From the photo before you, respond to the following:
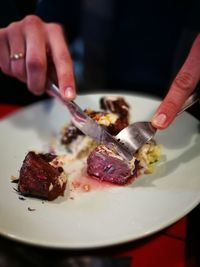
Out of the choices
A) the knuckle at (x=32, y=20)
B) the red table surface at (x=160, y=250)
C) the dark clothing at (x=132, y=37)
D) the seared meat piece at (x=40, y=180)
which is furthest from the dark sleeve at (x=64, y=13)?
the red table surface at (x=160, y=250)

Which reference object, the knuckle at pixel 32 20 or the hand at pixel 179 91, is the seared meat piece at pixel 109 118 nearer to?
the hand at pixel 179 91

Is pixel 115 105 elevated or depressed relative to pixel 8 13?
depressed

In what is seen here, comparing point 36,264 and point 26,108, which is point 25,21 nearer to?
point 26,108

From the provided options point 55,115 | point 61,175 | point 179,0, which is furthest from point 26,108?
point 179,0

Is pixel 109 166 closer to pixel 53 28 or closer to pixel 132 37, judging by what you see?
pixel 53 28

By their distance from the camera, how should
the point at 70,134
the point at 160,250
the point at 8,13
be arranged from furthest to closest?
the point at 8,13
the point at 70,134
the point at 160,250

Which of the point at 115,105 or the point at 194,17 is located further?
the point at 194,17

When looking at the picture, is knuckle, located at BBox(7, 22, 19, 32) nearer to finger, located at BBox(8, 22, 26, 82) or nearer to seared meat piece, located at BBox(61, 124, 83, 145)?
finger, located at BBox(8, 22, 26, 82)

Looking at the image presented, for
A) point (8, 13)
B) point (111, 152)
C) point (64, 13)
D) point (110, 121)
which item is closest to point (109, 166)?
point (111, 152)
